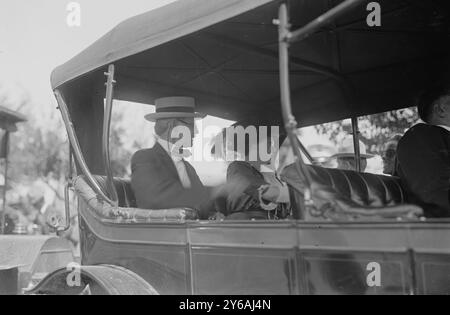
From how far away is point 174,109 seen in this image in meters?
3.57

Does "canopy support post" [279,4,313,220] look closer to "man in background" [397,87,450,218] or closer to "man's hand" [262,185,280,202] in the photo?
"man's hand" [262,185,280,202]

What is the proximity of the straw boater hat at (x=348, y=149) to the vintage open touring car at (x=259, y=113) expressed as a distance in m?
0.18

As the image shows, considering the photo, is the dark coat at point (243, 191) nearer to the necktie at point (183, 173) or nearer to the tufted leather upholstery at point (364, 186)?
the necktie at point (183, 173)

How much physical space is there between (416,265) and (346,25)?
6.77 feet

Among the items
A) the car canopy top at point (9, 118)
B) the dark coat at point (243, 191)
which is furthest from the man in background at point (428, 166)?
the car canopy top at point (9, 118)

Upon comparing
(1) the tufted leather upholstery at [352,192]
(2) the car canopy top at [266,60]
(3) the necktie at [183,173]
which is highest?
(2) the car canopy top at [266,60]

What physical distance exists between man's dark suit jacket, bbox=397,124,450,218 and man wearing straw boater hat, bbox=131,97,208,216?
1.18 m

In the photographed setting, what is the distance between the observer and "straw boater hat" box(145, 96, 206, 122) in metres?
3.43

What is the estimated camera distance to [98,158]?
3.64 m

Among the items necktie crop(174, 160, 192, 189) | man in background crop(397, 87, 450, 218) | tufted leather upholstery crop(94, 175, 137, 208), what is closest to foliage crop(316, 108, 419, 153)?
man in background crop(397, 87, 450, 218)

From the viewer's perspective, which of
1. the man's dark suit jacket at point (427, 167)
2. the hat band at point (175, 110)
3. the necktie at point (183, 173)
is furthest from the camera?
the hat band at point (175, 110)

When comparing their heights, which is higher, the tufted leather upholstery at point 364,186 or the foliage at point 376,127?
the foliage at point 376,127

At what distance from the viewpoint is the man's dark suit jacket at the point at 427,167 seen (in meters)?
2.54

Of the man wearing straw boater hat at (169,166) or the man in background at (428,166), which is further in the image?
the man wearing straw boater hat at (169,166)
